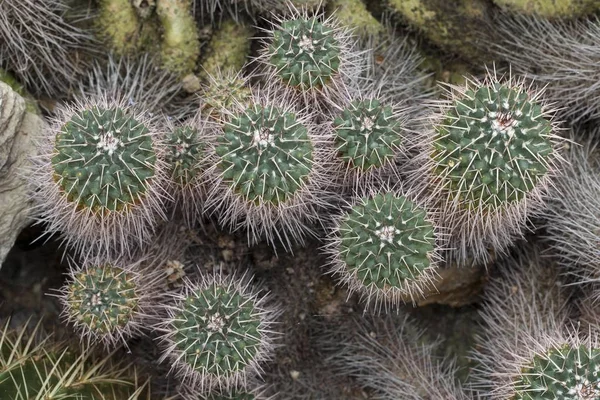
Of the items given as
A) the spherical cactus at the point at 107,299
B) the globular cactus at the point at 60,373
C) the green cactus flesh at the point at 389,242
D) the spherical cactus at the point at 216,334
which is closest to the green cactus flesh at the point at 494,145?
the green cactus flesh at the point at 389,242

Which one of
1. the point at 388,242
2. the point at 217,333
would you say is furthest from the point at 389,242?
the point at 217,333

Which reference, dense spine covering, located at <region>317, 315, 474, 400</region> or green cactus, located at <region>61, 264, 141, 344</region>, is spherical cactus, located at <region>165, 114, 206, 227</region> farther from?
dense spine covering, located at <region>317, 315, 474, 400</region>

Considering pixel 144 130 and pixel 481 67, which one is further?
pixel 481 67

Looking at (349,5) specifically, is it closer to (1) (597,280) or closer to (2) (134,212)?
(2) (134,212)

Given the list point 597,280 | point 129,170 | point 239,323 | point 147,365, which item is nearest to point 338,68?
point 129,170

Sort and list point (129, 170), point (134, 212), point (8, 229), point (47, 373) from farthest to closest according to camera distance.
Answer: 1. point (8, 229)
2. point (47, 373)
3. point (134, 212)
4. point (129, 170)

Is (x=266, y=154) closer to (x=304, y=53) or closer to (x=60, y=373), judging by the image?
(x=304, y=53)

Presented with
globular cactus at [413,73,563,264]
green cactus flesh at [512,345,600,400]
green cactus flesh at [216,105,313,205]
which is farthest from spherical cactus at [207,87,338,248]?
green cactus flesh at [512,345,600,400]
